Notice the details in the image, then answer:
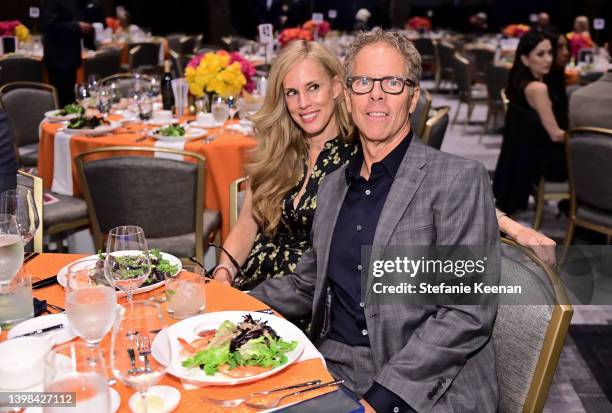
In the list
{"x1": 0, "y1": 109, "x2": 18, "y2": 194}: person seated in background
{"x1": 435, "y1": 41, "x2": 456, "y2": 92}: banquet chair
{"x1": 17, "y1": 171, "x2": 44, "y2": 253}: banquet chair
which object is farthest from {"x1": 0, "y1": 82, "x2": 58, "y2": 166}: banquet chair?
{"x1": 435, "y1": 41, "x2": 456, "y2": 92}: banquet chair

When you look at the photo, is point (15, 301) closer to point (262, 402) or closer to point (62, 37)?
point (262, 402)

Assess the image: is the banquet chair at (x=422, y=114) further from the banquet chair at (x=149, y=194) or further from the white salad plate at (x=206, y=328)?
the white salad plate at (x=206, y=328)

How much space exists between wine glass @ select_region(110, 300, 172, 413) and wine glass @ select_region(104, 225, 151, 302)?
347 millimetres

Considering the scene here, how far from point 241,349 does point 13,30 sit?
828cm

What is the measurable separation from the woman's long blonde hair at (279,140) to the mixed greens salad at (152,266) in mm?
656

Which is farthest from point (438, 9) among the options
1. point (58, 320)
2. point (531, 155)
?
point (58, 320)

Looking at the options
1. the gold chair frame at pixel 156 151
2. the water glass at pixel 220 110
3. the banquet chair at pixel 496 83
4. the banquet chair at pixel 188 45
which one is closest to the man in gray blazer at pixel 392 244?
the gold chair frame at pixel 156 151

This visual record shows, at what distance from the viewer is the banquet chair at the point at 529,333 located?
4.95 feet

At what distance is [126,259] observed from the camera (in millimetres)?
1544

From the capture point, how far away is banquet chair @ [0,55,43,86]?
6.63 meters

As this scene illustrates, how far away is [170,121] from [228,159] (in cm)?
77

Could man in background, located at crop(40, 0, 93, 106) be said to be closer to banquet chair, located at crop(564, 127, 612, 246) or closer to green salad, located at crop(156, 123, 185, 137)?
green salad, located at crop(156, 123, 185, 137)

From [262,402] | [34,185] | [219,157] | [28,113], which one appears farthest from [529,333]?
[28,113]

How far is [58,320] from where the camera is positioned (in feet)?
5.08
